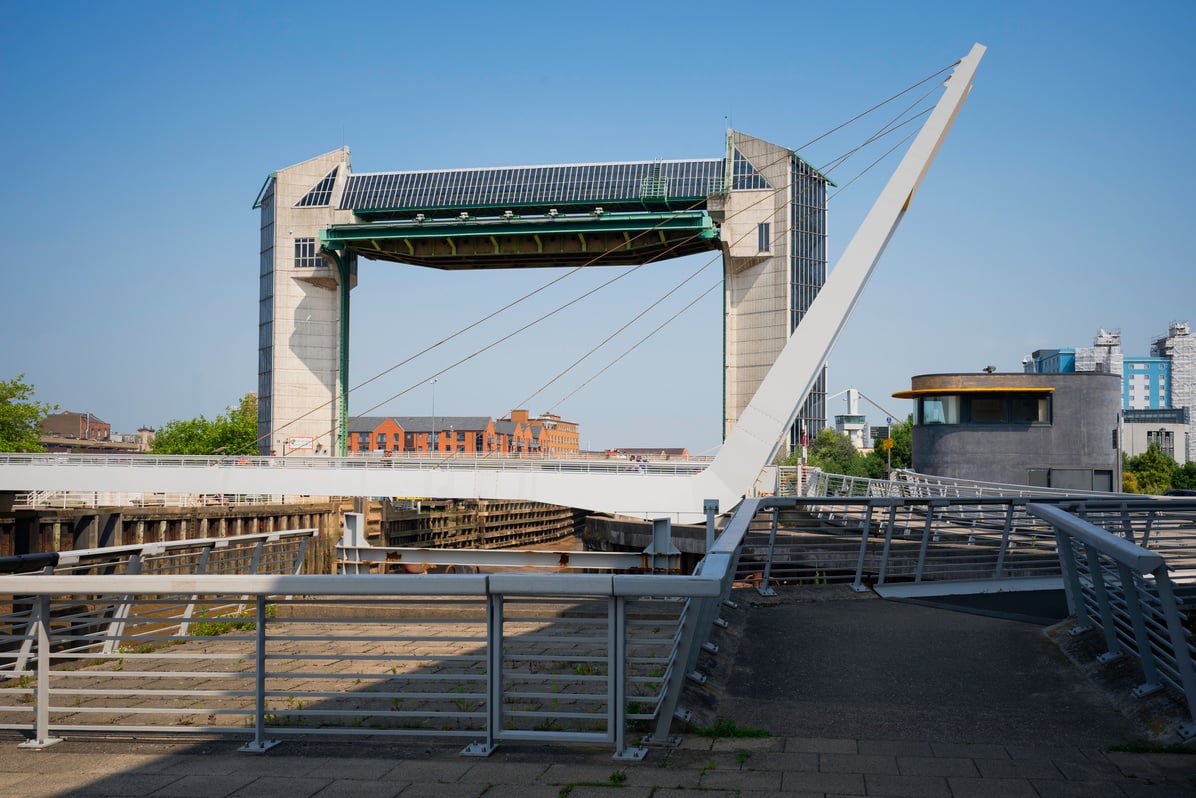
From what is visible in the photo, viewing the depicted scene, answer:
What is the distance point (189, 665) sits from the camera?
9648mm

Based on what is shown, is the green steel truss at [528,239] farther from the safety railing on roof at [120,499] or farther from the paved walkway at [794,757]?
the paved walkway at [794,757]

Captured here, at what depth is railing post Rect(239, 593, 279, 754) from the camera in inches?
235

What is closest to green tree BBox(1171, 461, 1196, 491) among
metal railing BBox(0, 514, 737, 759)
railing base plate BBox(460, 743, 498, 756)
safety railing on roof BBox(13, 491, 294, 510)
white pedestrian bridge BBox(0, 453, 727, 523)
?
white pedestrian bridge BBox(0, 453, 727, 523)

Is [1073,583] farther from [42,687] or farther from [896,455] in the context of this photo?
[896,455]

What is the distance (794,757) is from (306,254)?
69.3 m

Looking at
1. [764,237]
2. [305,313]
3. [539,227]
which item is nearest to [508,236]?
[539,227]

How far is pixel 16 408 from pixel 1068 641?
70.8 m

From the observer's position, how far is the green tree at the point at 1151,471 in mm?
71750

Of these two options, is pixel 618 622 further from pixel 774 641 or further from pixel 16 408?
pixel 16 408

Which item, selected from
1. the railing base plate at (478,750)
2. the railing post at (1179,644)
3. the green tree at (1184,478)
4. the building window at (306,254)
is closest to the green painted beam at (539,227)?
the building window at (306,254)

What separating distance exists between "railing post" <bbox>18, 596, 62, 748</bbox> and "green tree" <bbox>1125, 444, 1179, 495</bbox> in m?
73.5

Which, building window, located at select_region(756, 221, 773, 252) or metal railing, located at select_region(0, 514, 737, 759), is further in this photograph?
building window, located at select_region(756, 221, 773, 252)

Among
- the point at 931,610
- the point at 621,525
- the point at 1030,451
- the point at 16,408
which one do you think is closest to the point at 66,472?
the point at 621,525

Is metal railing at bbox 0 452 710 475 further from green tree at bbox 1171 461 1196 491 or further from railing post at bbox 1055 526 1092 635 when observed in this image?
green tree at bbox 1171 461 1196 491
